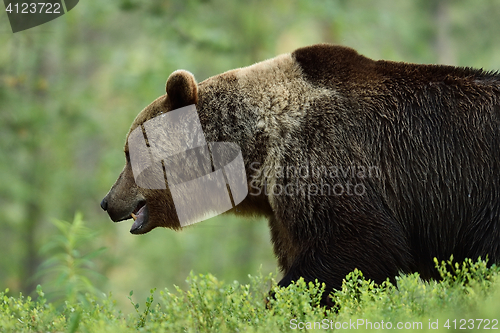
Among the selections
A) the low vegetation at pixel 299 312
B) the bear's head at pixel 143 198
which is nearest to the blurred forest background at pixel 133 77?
the bear's head at pixel 143 198

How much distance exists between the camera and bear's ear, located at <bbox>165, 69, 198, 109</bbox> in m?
4.05

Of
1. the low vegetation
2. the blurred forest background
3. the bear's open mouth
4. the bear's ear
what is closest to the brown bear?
the bear's ear

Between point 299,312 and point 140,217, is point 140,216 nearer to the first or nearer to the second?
point 140,217

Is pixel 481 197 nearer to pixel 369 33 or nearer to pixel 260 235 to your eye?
pixel 369 33

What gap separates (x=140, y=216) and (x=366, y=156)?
6.66 feet

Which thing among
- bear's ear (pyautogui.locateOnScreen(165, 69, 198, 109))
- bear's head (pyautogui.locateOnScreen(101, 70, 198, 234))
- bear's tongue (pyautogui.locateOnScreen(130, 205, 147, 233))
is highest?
bear's ear (pyautogui.locateOnScreen(165, 69, 198, 109))

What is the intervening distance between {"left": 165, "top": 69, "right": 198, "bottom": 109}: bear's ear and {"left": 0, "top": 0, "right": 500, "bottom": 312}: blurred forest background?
4953 mm

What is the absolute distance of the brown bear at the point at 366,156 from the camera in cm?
359

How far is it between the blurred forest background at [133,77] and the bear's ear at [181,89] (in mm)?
4953

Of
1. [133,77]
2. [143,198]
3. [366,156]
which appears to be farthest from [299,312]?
[133,77]

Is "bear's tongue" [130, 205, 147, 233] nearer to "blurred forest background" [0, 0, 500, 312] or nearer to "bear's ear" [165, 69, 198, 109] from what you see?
"bear's ear" [165, 69, 198, 109]

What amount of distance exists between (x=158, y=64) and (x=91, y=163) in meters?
5.26

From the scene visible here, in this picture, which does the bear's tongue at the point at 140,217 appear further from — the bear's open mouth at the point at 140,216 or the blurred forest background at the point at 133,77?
the blurred forest background at the point at 133,77

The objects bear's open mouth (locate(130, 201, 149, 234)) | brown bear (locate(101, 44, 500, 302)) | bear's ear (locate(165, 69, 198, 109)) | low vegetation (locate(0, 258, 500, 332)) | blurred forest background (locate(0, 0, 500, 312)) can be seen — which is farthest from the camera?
blurred forest background (locate(0, 0, 500, 312))
